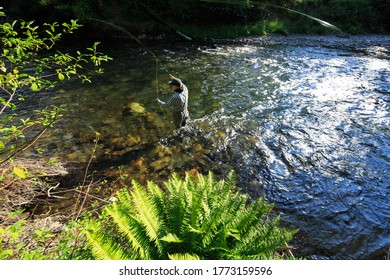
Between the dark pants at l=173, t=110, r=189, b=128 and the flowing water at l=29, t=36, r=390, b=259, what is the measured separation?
257 mm

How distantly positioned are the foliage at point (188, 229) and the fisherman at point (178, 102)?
3952 millimetres

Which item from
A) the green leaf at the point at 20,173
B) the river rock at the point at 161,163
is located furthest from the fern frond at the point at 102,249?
the river rock at the point at 161,163

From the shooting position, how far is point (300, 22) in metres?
22.9

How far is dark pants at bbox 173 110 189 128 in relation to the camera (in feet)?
25.6

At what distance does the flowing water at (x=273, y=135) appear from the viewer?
5.32 m

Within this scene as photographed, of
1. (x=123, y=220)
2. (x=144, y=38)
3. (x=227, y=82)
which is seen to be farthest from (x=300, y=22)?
(x=123, y=220)

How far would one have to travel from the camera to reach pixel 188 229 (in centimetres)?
318

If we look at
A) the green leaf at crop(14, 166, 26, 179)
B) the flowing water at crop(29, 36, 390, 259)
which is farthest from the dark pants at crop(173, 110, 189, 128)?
the green leaf at crop(14, 166, 26, 179)

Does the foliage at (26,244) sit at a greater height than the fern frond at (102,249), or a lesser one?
lesser

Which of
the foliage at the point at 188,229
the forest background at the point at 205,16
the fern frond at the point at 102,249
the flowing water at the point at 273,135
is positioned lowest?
the flowing water at the point at 273,135

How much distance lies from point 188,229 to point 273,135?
5587mm

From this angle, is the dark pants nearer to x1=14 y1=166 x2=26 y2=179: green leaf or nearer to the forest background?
x1=14 y1=166 x2=26 y2=179: green leaf

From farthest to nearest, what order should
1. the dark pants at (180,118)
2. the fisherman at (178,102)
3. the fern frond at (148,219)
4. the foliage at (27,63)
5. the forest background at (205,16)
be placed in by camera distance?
1. the forest background at (205,16)
2. the dark pants at (180,118)
3. the fisherman at (178,102)
4. the fern frond at (148,219)
5. the foliage at (27,63)

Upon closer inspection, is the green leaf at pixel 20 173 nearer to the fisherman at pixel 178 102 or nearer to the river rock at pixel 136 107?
the fisherman at pixel 178 102
